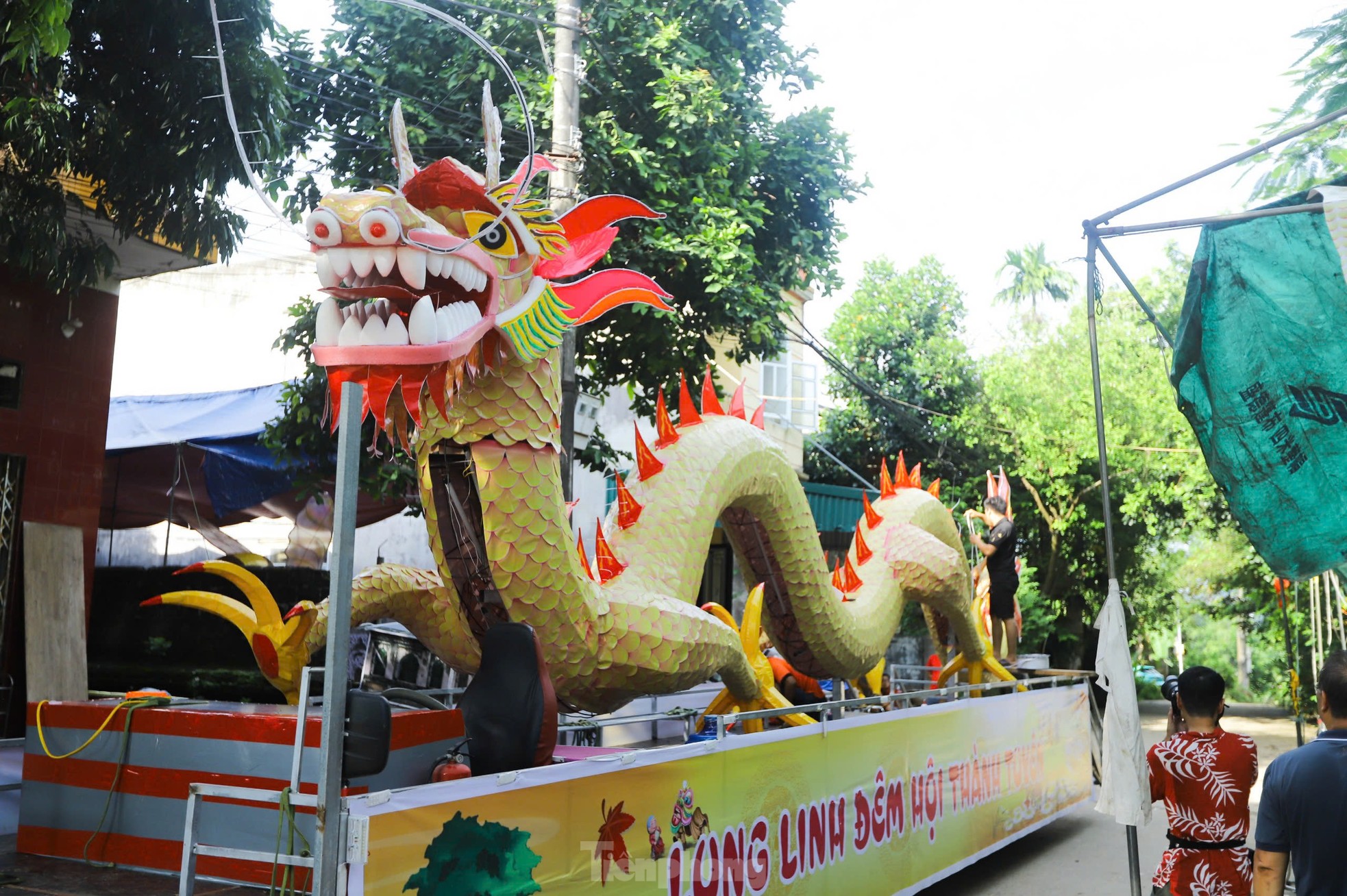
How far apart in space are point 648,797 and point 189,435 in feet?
23.4

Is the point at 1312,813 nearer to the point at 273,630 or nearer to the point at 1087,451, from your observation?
the point at 273,630

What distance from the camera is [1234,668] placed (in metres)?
46.0

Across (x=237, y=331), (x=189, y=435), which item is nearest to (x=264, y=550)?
(x=237, y=331)

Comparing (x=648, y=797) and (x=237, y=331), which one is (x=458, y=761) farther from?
(x=237, y=331)

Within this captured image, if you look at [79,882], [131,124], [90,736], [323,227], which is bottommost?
[79,882]

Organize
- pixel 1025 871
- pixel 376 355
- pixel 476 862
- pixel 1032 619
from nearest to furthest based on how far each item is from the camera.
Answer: pixel 476 862 < pixel 376 355 < pixel 1025 871 < pixel 1032 619

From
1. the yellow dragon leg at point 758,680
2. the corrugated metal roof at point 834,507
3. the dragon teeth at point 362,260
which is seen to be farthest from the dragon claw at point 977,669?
the corrugated metal roof at point 834,507

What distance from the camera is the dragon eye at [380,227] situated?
132 inches

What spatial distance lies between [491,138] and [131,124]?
13.0 feet

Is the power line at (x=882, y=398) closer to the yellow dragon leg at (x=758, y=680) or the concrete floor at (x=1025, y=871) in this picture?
the concrete floor at (x=1025, y=871)

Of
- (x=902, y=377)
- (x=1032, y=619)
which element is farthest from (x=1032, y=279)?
(x=1032, y=619)

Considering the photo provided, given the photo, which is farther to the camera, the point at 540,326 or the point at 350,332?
the point at 540,326

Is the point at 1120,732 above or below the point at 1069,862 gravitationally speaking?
above

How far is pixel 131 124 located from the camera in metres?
6.69
